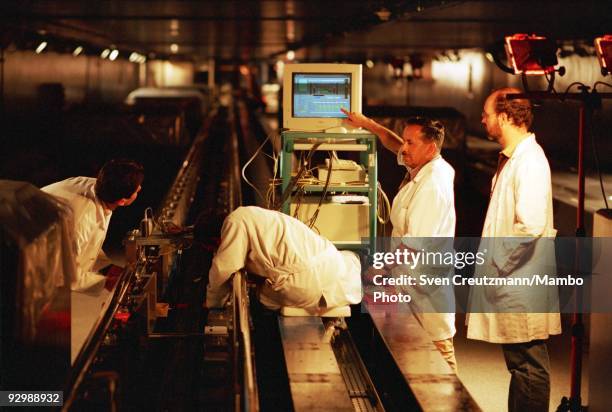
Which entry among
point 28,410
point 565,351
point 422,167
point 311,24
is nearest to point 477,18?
point 311,24

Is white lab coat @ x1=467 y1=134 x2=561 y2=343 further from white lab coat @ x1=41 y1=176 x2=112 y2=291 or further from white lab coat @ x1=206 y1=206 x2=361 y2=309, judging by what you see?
white lab coat @ x1=41 y1=176 x2=112 y2=291

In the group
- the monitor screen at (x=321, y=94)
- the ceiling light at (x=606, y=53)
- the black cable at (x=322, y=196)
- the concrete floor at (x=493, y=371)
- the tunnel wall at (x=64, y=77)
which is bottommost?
the concrete floor at (x=493, y=371)

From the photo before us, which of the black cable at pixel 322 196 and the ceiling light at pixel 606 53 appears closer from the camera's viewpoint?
the ceiling light at pixel 606 53

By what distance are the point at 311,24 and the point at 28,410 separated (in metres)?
16.0

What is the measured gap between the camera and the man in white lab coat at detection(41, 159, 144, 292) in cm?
559

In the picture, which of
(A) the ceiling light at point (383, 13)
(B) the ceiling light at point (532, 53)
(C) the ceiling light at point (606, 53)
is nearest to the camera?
(C) the ceiling light at point (606, 53)

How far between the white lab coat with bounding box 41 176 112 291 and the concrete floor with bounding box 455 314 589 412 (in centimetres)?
259

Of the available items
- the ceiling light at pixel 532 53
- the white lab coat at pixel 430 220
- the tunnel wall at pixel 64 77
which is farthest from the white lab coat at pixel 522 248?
the tunnel wall at pixel 64 77

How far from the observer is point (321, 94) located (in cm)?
630

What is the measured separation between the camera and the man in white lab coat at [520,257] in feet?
16.3

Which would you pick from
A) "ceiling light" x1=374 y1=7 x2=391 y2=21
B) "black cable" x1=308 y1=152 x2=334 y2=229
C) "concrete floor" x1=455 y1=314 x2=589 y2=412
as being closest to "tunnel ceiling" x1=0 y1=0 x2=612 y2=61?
"ceiling light" x1=374 y1=7 x2=391 y2=21

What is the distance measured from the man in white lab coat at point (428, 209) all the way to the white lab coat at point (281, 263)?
437 mm

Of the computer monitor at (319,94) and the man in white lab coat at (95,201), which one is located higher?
the computer monitor at (319,94)

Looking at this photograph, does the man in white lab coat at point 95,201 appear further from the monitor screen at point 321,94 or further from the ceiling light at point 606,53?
the ceiling light at point 606,53
